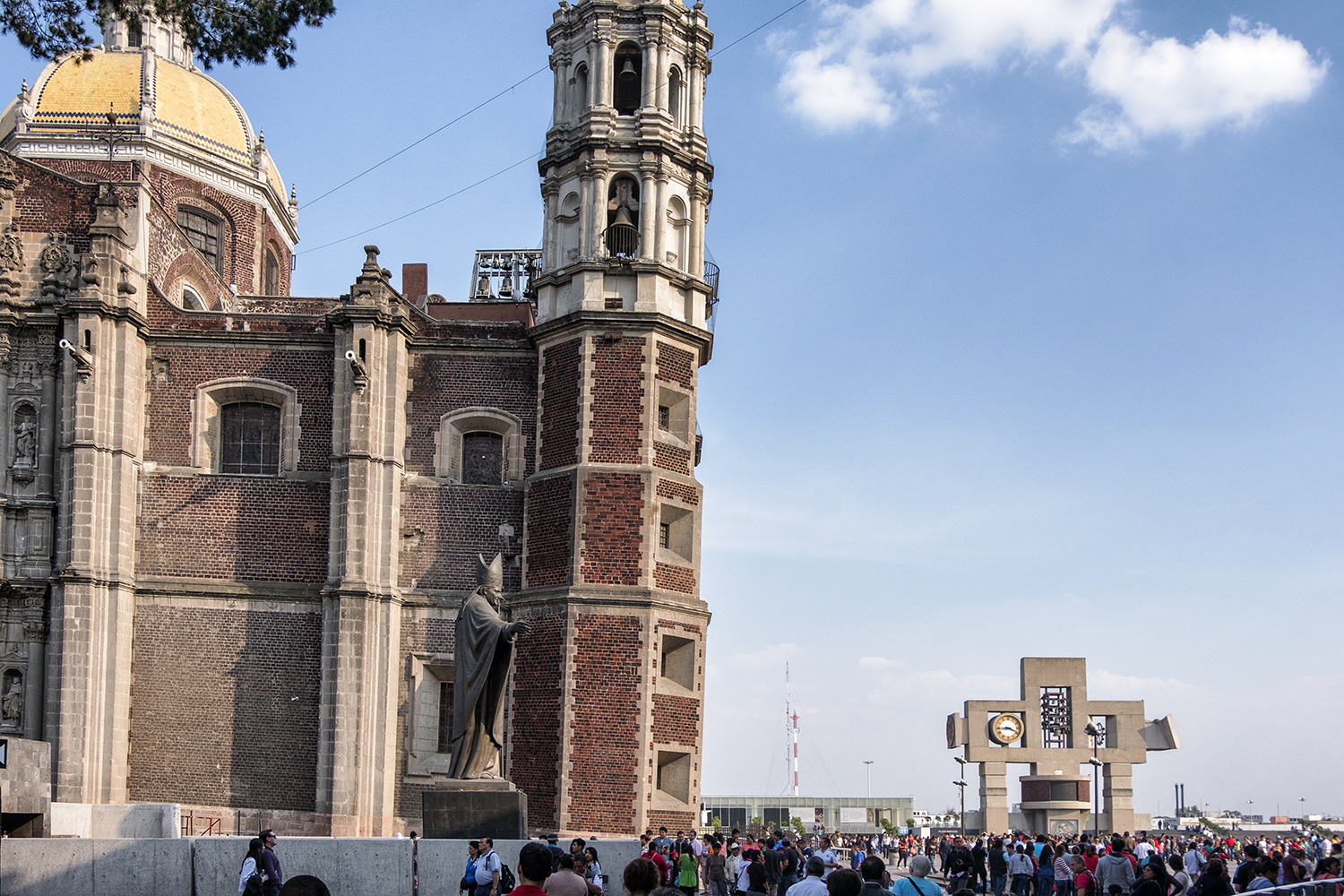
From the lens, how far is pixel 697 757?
1249 inches

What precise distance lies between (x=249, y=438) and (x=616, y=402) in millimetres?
8179

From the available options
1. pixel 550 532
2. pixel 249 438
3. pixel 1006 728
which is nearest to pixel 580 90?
pixel 550 532

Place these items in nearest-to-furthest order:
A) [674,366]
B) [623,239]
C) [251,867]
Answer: [251,867] < [674,366] < [623,239]

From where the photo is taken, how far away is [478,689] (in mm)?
22156

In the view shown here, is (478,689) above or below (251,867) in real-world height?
above

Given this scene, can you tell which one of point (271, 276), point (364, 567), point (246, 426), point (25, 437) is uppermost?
point (271, 276)

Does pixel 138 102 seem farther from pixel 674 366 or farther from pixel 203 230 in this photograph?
pixel 674 366

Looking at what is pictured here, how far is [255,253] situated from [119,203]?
11.1 meters

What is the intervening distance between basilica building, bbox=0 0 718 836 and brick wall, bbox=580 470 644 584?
54 mm

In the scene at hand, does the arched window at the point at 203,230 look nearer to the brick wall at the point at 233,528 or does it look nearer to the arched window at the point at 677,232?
the brick wall at the point at 233,528

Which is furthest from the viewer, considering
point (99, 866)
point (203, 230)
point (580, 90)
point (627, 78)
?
point (203, 230)

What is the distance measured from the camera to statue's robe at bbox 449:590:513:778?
72.7 feet

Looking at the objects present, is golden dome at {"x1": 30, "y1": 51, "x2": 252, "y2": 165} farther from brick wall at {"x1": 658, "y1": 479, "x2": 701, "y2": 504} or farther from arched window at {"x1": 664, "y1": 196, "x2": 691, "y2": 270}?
brick wall at {"x1": 658, "y1": 479, "x2": 701, "y2": 504}

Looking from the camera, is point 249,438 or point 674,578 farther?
point 249,438
